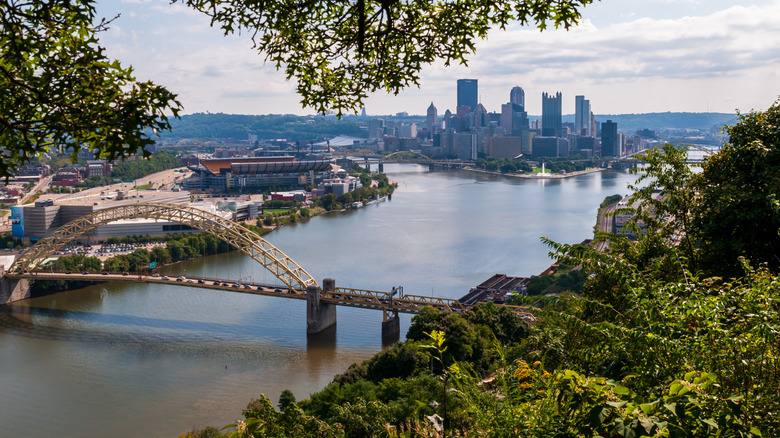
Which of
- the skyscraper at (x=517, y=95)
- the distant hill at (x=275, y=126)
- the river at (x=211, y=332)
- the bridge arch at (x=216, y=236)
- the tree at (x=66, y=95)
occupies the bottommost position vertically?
the river at (x=211, y=332)

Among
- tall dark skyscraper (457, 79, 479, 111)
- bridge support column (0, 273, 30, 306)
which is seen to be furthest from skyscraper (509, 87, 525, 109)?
bridge support column (0, 273, 30, 306)

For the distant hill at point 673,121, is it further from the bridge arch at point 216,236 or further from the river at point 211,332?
the bridge arch at point 216,236

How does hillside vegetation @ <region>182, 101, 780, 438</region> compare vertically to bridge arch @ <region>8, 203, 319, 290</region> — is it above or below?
above

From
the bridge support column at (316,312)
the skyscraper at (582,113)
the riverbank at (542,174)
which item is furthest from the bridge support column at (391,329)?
the skyscraper at (582,113)

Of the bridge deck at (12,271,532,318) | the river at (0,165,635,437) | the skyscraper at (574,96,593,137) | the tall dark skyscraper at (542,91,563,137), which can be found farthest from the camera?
the skyscraper at (574,96,593,137)

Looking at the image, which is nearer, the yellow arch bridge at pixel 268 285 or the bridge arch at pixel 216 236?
the yellow arch bridge at pixel 268 285

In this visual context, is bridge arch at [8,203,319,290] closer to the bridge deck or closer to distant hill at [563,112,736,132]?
the bridge deck

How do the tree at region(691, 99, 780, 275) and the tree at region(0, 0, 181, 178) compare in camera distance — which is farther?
the tree at region(691, 99, 780, 275)
